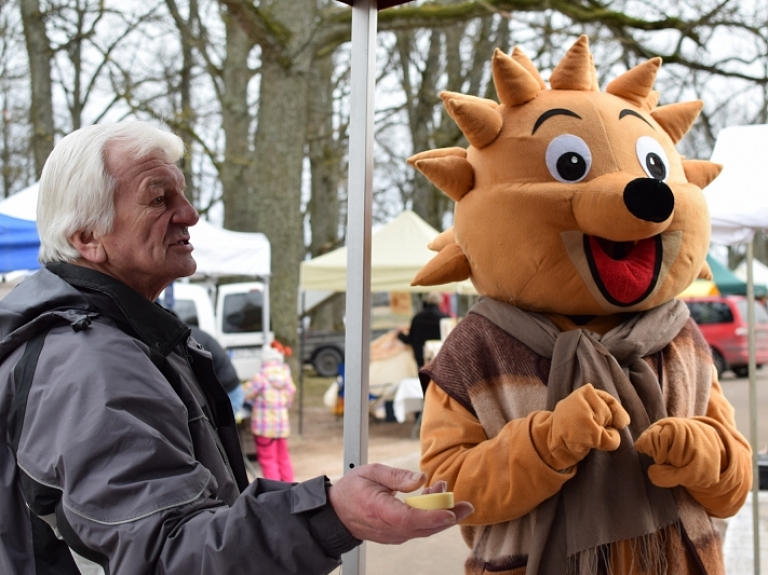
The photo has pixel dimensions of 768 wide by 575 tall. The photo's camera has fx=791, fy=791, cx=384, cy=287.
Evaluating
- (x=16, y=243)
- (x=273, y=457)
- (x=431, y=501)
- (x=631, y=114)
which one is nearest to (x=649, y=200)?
(x=631, y=114)

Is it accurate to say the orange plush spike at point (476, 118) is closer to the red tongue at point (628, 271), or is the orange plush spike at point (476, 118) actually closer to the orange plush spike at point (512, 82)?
the orange plush spike at point (512, 82)

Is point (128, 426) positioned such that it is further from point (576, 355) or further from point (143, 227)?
point (576, 355)

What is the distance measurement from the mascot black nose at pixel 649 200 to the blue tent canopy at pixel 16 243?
4654 mm

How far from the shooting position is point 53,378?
1.27 metres

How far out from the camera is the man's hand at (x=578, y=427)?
185cm

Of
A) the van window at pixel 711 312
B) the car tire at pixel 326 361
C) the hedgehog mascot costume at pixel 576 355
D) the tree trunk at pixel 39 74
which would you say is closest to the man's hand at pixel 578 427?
the hedgehog mascot costume at pixel 576 355

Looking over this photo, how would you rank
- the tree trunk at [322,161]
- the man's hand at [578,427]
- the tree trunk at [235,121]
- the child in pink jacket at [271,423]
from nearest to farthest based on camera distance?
1. the man's hand at [578,427]
2. the child in pink jacket at [271,423]
3. the tree trunk at [235,121]
4. the tree trunk at [322,161]

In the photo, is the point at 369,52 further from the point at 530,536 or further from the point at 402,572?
the point at 402,572

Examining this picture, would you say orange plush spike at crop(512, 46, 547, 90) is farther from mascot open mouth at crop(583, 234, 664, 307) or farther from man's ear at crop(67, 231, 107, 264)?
man's ear at crop(67, 231, 107, 264)

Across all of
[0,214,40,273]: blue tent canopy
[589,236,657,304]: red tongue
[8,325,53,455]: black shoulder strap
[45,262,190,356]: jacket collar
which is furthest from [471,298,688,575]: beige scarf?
[0,214,40,273]: blue tent canopy

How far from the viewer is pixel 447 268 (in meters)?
2.38

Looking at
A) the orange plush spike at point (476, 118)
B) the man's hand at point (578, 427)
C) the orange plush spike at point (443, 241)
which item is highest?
the orange plush spike at point (476, 118)

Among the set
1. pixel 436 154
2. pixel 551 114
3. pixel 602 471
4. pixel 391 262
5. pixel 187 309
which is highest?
pixel 551 114

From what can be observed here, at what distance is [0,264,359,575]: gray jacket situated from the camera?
1.12 meters
